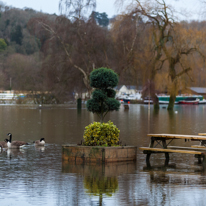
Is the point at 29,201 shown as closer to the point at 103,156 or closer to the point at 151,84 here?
the point at 103,156

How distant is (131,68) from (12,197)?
169ft

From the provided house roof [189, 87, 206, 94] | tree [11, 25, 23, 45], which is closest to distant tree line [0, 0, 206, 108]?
house roof [189, 87, 206, 94]

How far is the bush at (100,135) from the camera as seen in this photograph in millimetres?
13695

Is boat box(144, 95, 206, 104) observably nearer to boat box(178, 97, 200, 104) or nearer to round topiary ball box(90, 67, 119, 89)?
boat box(178, 97, 200, 104)

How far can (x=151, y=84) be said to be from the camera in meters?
61.3

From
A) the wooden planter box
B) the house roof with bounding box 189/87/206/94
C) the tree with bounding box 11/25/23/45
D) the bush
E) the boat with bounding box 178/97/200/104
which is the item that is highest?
the tree with bounding box 11/25/23/45

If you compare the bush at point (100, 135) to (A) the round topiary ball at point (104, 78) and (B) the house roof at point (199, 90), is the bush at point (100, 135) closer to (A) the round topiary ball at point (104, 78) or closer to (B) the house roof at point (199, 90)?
(A) the round topiary ball at point (104, 78)

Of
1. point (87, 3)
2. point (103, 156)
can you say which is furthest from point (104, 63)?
point (103, 156)

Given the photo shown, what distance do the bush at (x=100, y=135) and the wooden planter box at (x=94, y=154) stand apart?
0.38 m

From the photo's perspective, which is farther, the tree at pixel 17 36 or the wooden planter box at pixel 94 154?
the tree at pixel 17 36

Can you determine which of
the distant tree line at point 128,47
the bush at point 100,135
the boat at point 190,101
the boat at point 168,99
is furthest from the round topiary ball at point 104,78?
the boat at point 190,101

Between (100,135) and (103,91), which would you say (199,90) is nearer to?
(103,91)

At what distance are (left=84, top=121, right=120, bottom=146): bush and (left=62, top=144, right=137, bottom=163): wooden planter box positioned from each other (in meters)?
0.38

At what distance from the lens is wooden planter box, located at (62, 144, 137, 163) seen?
43.6 feet
